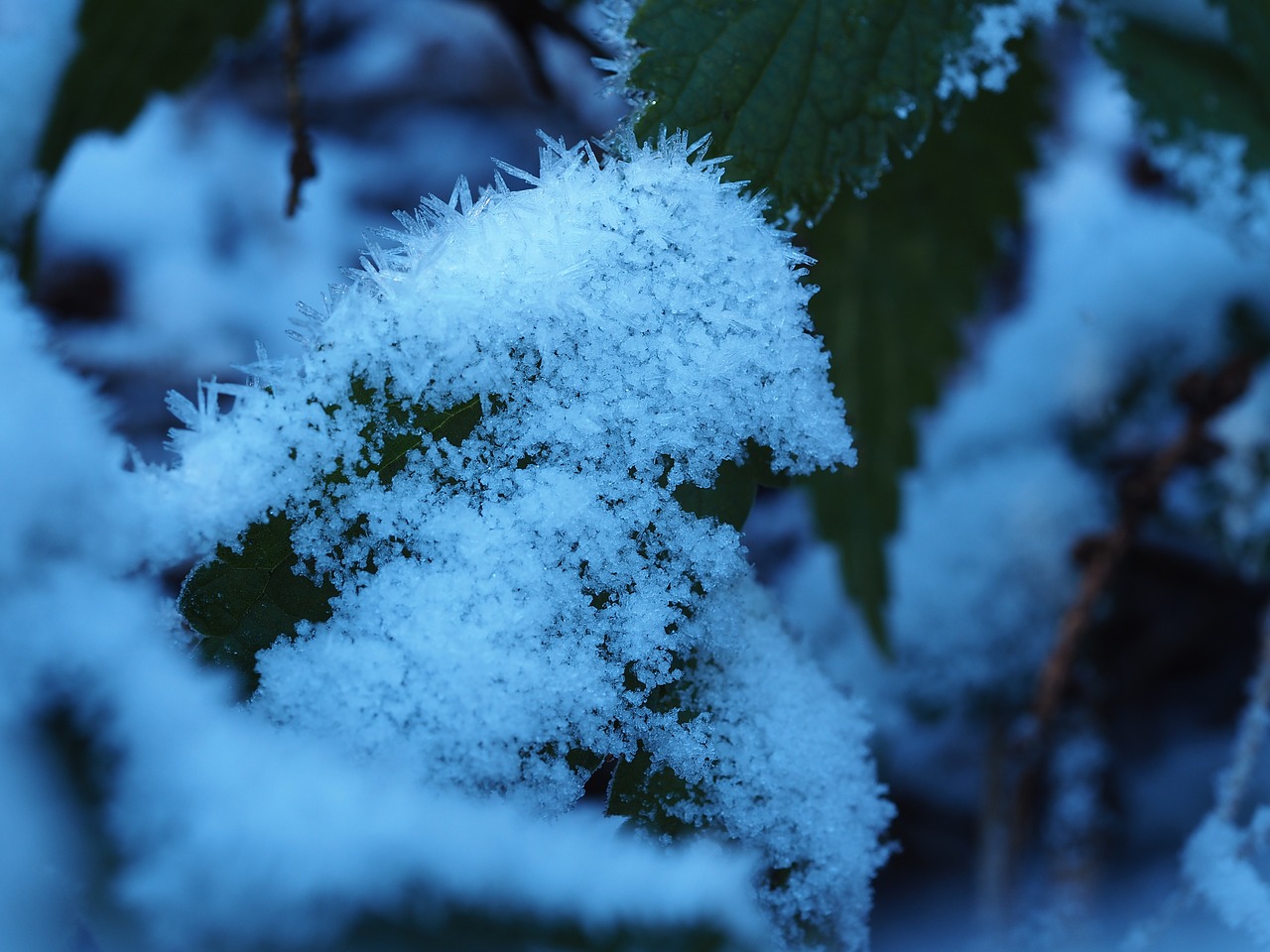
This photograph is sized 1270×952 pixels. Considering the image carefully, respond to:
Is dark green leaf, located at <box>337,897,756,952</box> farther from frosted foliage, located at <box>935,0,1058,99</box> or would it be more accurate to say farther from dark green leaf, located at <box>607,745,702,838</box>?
frosted foliage, located at <box>935,0,1058,99</box>

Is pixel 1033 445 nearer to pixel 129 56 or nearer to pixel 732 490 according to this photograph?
pixel 732 490

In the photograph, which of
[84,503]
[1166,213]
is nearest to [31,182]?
[84,503]

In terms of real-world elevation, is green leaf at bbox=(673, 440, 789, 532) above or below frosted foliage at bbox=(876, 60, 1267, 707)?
below

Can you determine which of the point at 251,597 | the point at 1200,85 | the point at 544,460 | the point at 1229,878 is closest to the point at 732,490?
the point at 544,460

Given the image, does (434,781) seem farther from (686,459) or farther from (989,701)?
(989,701)

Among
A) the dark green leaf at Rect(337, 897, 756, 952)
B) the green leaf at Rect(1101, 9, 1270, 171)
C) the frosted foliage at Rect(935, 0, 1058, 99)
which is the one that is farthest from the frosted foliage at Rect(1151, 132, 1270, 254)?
the dark green leaf at Rect(337, 897, 756, 952)

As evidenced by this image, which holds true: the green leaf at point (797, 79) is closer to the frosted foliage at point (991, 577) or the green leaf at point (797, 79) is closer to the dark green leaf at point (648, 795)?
the dark green leaf at point (648, 795)

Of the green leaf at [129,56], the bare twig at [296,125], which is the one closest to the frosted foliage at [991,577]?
the bare twig at [296,125]
